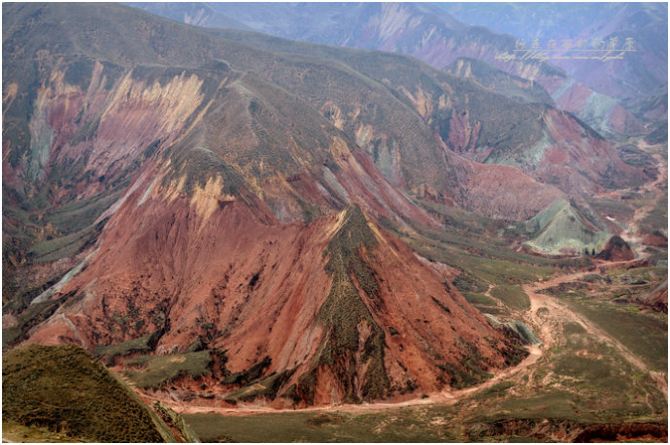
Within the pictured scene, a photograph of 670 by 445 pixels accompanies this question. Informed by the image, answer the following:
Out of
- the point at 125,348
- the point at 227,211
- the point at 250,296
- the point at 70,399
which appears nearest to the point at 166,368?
the point at 125,348

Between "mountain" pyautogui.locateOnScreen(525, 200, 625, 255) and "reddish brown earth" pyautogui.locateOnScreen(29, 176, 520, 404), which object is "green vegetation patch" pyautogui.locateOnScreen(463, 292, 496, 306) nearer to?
"reddish brown earth" pyautogui.locateOnScreen(29, 176, 520, 404)

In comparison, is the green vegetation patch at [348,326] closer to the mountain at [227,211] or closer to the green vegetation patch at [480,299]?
the mountain at [227,211]

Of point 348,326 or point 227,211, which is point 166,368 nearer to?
point 348,326

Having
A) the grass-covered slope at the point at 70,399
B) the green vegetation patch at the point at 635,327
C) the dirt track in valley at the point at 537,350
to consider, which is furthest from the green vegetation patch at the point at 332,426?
the green vegetation patch at the point at 635,327

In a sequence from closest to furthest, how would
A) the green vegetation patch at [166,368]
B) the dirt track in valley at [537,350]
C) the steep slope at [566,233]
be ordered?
the dirt track in valley at [537,350], the green vegetation patch at [166,368], the steep slope at [566,233]

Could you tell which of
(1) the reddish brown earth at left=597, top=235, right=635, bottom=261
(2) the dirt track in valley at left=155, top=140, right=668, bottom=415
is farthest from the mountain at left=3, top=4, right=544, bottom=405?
(1) the reddish brown earth at left=597, top=235, right=635, bottom=261

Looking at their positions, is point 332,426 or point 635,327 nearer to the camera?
point 332,426
